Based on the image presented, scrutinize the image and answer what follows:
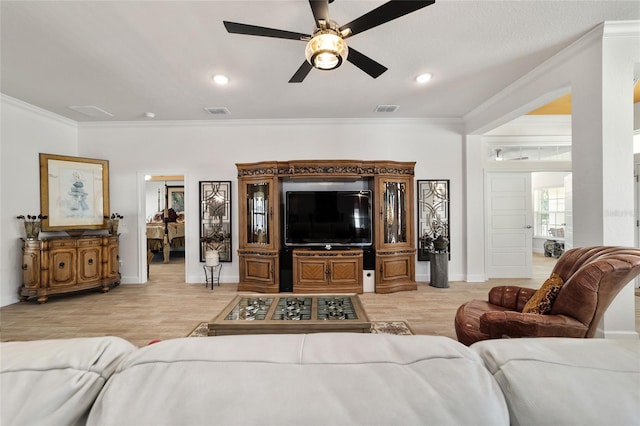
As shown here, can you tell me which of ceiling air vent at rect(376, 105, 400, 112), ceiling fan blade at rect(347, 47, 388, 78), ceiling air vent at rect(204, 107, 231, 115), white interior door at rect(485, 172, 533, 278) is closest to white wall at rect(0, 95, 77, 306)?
ceiling air vent at rect(204, 107, 231, 115)

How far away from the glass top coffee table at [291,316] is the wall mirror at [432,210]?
2.71 metres

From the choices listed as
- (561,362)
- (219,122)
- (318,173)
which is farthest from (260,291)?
(561,362)

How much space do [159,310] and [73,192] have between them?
8.84 feet

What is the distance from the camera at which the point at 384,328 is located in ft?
9.95

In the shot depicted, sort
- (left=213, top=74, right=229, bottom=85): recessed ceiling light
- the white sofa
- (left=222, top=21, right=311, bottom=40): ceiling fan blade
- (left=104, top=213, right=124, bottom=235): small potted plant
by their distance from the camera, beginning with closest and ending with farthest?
the white sofa
(left=222, top=21, right=311, bottom=40): ceiling fan blade
(left=213, top=74, right=229, bottom=85): recessed ceiling light
(left=104, top=213, right=124, bottom=235): small potted plant

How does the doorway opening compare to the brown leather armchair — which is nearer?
the brown leather armchair

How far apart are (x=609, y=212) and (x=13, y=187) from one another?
Result: 7301 millimetres

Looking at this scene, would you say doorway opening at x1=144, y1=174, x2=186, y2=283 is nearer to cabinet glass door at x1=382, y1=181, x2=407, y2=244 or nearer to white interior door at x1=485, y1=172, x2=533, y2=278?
cabinet glass door at x1=382, y1=181, x2=407, y2=244

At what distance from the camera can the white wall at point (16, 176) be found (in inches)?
152

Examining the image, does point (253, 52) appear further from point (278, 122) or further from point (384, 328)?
point (384, 328)

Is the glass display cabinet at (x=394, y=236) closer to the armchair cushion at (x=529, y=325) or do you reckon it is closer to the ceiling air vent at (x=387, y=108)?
the ceiling air vent at (x=387, y=108)

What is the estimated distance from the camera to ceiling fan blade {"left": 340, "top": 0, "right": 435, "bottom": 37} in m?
1.66

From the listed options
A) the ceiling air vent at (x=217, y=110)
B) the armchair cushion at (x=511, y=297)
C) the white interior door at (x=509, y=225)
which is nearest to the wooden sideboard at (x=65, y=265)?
the ceiling air vent at (x=217, y=110)

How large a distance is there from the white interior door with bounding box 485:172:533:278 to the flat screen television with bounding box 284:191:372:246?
8.39 ft
